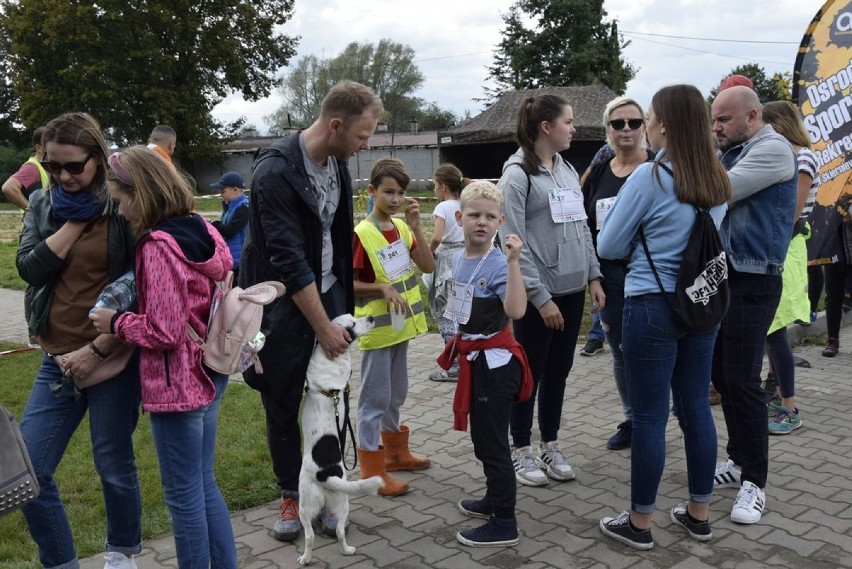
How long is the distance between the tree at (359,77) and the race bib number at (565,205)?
50757 mm

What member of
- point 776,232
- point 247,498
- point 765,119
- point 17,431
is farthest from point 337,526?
point 765,119

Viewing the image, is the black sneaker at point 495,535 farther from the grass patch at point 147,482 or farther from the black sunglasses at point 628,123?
Result: the black sunglasses at point 628,123

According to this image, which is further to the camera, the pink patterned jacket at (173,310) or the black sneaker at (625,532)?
the black sneaker at (625,532)

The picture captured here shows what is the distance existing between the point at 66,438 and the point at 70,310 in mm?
526

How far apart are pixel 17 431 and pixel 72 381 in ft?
1.87

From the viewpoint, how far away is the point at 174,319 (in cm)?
272

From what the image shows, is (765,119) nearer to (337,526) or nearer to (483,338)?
(483,338)

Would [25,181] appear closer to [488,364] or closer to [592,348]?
[592,348]

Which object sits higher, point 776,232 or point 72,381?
point 776,232

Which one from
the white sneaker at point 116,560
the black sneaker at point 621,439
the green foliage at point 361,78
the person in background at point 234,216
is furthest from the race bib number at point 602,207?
the green foliage at point 361,78

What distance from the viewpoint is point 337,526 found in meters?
3.65

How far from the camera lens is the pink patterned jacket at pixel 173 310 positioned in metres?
2.71

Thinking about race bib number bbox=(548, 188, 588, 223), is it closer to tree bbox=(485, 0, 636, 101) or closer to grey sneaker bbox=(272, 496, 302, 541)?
grey sneaker bbox=(272, 496, 302, 541)

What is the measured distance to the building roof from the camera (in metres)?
27.1
